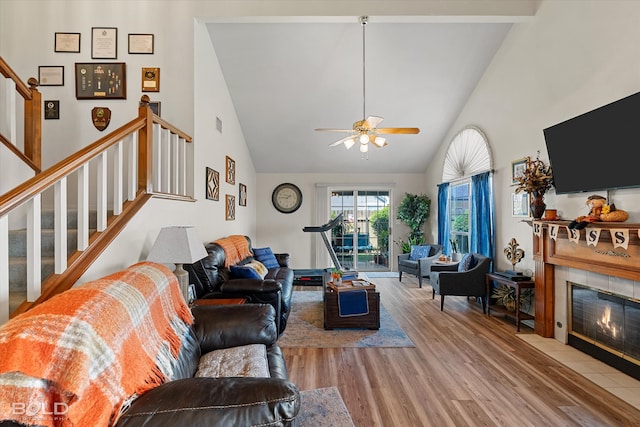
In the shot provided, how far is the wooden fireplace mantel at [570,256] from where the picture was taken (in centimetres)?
258

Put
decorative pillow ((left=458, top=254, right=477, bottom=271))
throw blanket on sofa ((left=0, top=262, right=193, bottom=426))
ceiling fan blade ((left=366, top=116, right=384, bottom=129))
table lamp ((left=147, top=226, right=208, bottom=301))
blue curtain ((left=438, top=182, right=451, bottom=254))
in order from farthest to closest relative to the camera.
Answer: blue curtain ((left=438, top=182, right=451, bottom=254))
decorative pillow ((left=458, top=254, right=477, bottom=271))
ceiling fan blade ((left=366, top=116, right=384, bottom=129))
table lamp ((left=147, top=226, right=208, bottom=301))
throw blanket on sofa ((left=0, top=262, right=193, bottom=426))

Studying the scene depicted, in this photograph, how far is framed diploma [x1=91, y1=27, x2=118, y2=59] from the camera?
3.52 m

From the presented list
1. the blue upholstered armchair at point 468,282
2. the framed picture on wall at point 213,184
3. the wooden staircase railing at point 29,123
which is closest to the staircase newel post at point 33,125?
the wooden staircase railing at point 29,123

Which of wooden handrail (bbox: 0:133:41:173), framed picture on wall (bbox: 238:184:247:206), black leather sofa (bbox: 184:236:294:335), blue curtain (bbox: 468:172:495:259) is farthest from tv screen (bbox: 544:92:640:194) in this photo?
wooden handrail (bbox: 0:133:41:173)

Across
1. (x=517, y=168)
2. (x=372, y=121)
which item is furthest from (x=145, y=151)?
(x=517, y=168)

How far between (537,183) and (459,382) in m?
2.34

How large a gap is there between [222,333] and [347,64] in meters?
4.17

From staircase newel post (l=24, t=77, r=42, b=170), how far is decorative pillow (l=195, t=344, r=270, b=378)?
8.57ft

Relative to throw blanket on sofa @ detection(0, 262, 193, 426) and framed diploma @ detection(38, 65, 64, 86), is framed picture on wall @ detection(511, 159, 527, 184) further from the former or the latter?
framed diploma @ detection(38, 65, 64, 86)

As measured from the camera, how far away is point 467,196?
5742mm

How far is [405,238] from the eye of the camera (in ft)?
24.9

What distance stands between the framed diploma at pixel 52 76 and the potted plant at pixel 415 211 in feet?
20.2

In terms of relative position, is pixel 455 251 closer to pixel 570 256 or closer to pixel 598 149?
pixel 570 256

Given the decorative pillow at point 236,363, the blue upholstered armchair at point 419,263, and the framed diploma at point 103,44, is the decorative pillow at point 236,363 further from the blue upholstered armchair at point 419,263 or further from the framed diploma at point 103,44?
the blue upholstered armchair at point 419,263
